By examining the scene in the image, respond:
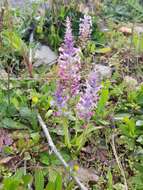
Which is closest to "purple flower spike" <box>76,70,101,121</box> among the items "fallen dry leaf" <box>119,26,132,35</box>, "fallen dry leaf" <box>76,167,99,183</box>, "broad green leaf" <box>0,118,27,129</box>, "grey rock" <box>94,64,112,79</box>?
"fallen dry leaf" <box>76,167,99,183</box>

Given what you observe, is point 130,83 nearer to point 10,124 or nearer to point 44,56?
point 44,56

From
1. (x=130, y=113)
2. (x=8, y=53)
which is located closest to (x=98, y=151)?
(x=130, y=113)

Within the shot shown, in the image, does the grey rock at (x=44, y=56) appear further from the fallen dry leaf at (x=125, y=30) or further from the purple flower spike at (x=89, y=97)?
the purple flower spike at (x=89, y=97)

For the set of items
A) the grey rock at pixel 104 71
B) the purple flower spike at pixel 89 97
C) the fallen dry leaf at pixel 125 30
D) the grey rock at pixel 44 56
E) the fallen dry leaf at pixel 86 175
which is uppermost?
the purple flower spike at pixel 89 97

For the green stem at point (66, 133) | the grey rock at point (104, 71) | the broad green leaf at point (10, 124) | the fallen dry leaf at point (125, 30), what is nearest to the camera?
the green stem at point (66, 133)

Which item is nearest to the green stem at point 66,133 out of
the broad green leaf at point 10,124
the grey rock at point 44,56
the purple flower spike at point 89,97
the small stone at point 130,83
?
the purple flower spike at point 89,97

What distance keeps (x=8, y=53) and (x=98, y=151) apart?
1084 mm

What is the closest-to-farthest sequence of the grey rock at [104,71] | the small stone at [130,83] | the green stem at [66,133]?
the green stem at [66,133]
the small stone at [130,83]
the grey rock at [104,71]

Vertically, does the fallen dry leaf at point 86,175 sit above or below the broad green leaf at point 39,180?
below

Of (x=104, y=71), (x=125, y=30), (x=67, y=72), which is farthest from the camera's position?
(x=125, y=30)

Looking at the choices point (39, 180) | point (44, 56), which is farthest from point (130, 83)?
point (39, 180)

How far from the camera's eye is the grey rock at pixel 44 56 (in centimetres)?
339

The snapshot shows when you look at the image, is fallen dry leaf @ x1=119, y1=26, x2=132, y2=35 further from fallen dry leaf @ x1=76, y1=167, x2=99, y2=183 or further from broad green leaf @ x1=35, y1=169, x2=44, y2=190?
broad green leaf @ x1=35, y1=169, x2=44, y2=190

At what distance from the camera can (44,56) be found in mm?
3473
